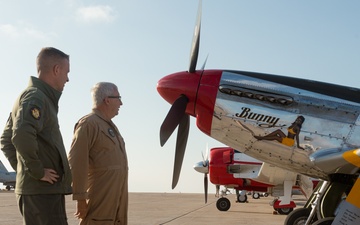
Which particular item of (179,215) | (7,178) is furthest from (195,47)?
(7,178)

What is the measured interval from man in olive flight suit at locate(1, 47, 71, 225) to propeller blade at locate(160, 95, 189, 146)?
2820mm

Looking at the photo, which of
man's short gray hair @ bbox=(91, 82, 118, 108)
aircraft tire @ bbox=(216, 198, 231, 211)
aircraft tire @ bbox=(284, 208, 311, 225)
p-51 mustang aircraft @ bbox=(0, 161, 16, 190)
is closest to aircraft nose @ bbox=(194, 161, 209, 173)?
aircraft tire @ bbox=(216, 198, 231, 211)

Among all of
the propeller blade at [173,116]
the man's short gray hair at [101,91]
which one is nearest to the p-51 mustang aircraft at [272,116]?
the propeller blade at [173,116]

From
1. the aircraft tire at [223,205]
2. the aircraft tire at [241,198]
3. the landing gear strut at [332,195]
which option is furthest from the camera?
the aircraft tire at [241,198]

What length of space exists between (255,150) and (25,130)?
147 inches

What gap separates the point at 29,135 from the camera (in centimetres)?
302

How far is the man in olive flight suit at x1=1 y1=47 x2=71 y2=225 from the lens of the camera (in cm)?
304

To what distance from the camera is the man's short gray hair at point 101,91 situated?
13.5 feet

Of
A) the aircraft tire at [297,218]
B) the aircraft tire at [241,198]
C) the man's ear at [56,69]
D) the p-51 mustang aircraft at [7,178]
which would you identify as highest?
the man's ear at [56,69]

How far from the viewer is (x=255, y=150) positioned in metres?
6.18

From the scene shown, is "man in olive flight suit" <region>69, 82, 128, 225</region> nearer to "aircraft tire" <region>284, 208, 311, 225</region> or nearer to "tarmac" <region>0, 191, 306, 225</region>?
"aircraft tire" <region>284, 208, 311, 225</region>

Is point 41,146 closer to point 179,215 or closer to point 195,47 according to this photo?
point 195,47

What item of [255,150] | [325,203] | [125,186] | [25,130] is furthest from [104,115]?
[325,203]

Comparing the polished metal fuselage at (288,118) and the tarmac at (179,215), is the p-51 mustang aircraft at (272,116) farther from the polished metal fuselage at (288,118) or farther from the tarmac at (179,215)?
the tarmac at (179,215)
